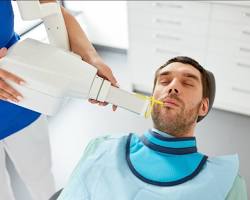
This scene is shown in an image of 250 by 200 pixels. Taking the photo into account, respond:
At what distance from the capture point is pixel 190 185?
1183 millimetres

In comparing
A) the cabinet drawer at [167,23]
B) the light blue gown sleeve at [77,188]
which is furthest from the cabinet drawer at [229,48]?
the light blue gown sleeve at [77,188]

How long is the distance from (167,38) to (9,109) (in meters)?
1.57

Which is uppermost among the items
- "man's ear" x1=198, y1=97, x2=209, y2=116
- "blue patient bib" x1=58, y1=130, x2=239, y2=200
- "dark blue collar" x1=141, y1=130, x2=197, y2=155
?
"man's ear" x1=198, y1=97, x2=209, y2=116

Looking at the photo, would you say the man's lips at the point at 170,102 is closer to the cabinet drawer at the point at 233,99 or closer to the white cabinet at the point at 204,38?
the white cabinet at the point at 204,38

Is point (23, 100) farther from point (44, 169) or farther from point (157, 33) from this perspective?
point (157, 33)

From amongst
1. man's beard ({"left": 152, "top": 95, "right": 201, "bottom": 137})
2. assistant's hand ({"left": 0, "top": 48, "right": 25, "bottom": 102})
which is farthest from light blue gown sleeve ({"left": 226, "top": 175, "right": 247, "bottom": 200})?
assistant's hand ({"left": 0, "top": 48, "right": 25, "bottom": 102})

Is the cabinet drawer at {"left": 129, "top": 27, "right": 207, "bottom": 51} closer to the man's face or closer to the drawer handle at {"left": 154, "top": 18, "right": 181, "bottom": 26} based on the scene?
the drawer handle at {"left": 154, "top": 18, "right": 181, "bottom": 26}

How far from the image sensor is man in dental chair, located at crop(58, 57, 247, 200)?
118cm

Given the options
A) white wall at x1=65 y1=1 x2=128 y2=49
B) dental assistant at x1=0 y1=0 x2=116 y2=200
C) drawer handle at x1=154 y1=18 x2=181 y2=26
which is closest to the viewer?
dental assistant at x1=0 y1=0 x2=116 y2=200

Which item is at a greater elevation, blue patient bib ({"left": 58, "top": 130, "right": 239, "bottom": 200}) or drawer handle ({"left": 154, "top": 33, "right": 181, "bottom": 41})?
drawer handle ({"left": 154, "top": 33, "right": 181, "bottom": 41})

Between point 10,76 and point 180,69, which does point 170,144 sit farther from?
point 10,76

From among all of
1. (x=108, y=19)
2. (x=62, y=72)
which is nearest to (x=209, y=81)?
(x=62, y=72)

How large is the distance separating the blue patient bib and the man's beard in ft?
0.17

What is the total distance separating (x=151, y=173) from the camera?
125 cm
